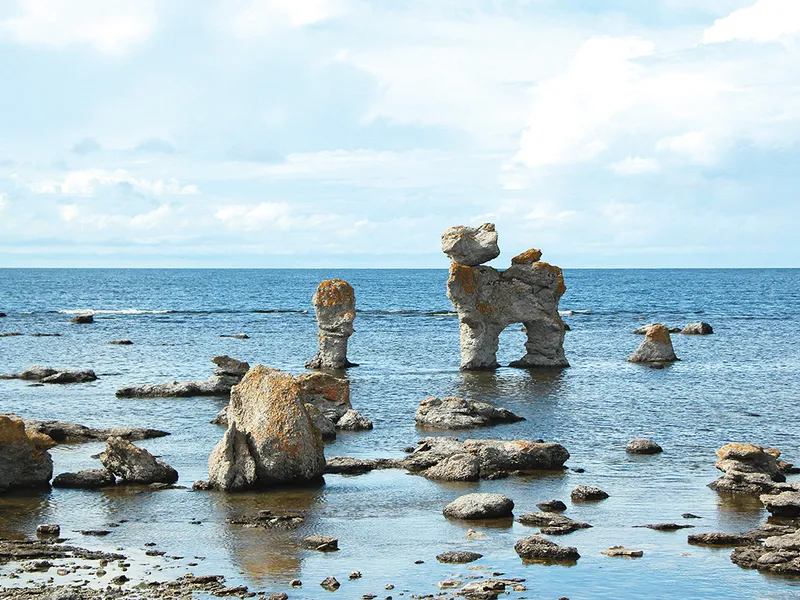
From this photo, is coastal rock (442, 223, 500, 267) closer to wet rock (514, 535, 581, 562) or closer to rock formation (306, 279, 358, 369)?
rock formation (306, 279, 358, 369)

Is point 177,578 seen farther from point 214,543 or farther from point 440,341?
point 440,341

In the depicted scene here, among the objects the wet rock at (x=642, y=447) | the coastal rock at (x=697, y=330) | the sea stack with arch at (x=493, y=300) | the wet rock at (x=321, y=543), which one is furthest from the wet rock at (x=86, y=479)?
the coastal rock at (x=697, y=330)

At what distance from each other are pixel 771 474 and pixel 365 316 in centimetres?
8579

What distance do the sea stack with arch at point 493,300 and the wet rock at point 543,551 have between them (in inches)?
1537

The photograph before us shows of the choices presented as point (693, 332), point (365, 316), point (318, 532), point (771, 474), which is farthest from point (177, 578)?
point (365, 316)

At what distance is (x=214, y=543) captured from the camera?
2131 centimetres

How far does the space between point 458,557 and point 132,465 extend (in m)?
11.5

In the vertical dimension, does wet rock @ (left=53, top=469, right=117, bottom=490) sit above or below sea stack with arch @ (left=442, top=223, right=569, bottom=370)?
below

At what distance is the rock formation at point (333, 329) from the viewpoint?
2352 inches

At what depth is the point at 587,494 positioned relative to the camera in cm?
2573

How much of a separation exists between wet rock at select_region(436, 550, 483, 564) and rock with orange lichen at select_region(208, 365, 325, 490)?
318 inches

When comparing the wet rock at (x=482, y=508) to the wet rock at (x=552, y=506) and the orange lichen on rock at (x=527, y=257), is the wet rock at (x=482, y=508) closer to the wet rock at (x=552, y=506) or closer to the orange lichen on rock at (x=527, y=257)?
the wet rock at (x=552, y=506)

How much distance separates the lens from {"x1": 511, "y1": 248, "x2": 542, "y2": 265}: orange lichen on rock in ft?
202

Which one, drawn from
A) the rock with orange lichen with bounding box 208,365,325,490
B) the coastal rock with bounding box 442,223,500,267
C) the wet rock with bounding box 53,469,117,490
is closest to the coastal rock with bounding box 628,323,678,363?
the coastal rock with bounding box 442,223,500,267
